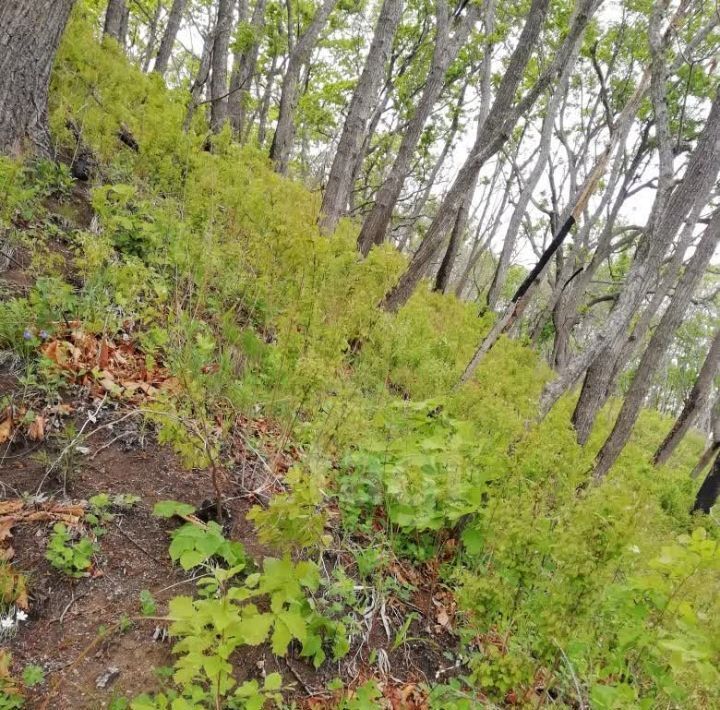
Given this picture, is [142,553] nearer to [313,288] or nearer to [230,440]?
[230,440]

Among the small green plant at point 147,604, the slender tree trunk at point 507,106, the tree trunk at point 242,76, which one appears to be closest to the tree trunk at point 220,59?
the tree trunk at point 242,76

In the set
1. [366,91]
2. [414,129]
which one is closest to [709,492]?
[414,129]

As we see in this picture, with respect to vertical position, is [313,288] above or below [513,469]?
above

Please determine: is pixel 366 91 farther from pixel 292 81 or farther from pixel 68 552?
pixel 68 552

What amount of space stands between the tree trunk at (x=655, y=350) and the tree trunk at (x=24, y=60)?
256 inches

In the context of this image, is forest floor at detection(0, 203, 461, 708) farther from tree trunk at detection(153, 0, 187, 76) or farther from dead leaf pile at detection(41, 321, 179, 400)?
tree trunk at detection(153, 0, 187, 76)

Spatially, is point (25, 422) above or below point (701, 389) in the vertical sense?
below

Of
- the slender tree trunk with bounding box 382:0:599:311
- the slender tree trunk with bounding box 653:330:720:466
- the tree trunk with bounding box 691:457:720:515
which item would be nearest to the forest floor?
the slender tree trunk with bounding box 382:0:599:311

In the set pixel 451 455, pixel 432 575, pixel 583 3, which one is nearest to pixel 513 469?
pixel 451 455

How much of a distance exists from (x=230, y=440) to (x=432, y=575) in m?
1.33

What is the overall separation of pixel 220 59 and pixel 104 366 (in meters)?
6.56

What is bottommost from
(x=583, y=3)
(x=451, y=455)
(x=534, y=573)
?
(x=534, y=573)

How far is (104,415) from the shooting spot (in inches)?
93.0

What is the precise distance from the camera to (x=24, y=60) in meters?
3.46
